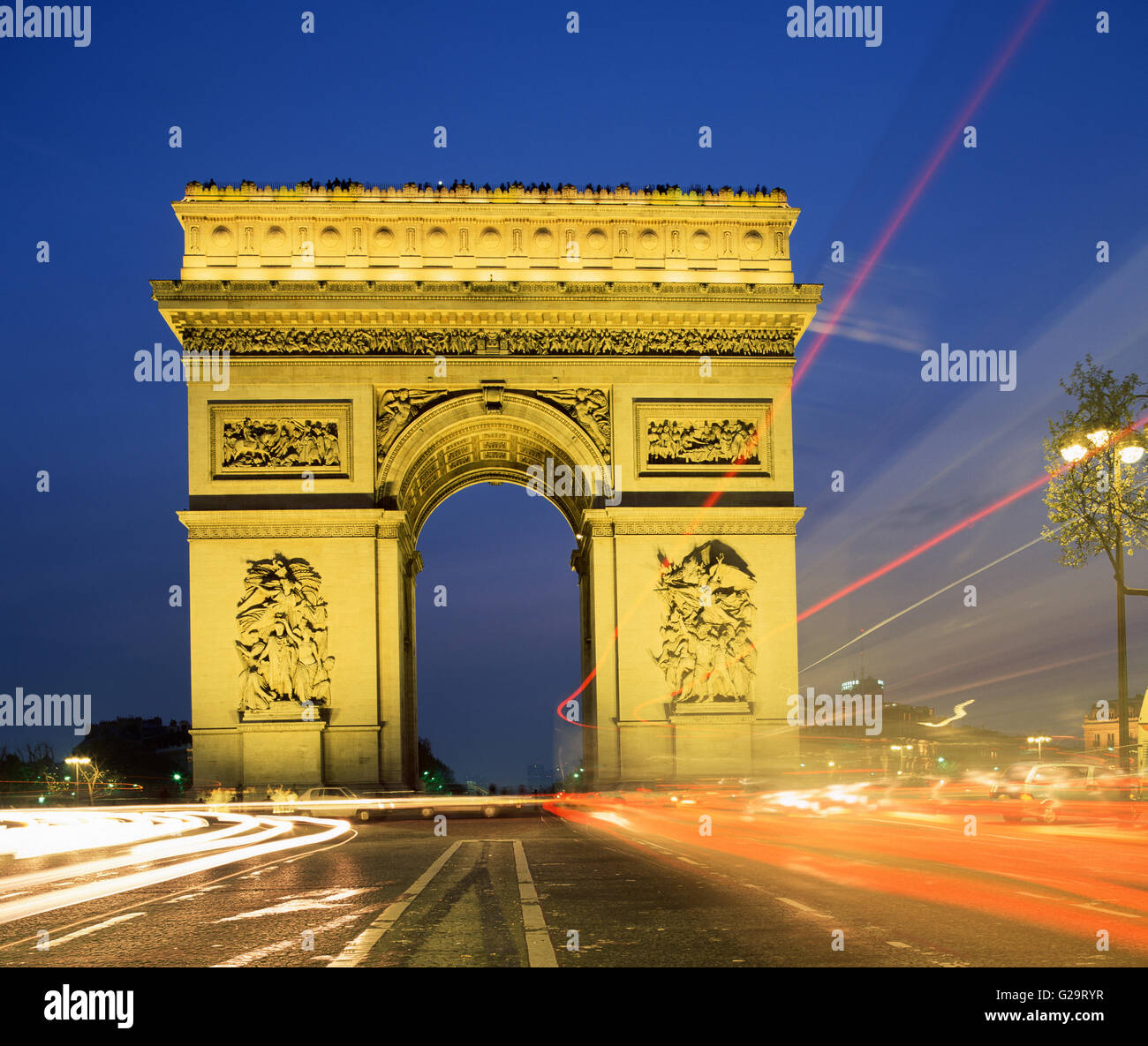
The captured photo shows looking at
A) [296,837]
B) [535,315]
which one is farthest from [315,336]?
[296,837]

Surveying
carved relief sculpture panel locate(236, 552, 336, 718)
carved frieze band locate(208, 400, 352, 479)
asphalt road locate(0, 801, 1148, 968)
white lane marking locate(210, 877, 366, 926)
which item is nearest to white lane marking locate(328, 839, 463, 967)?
asphalt road locate(0, 801, 1148, 968)

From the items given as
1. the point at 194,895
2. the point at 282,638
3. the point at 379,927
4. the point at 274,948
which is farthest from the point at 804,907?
the point at 282,638

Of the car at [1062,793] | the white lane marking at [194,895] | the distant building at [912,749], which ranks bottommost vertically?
the distant building at [912,749]

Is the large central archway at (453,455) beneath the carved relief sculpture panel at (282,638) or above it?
above

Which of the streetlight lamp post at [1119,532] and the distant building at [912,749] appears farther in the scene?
the distant building at [912,749]

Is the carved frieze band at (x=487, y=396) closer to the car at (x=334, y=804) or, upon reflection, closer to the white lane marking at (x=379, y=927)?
the car at (x=334, y=804)

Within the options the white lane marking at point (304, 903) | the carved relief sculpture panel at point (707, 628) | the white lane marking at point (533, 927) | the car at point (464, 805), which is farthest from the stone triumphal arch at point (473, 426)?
the white lane marking at point (304, 903)
